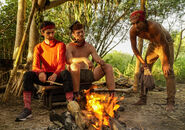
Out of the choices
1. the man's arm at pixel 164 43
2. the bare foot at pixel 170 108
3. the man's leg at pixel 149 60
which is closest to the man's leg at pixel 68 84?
the man's leg at pixel 149 60

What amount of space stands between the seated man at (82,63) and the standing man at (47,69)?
14cm

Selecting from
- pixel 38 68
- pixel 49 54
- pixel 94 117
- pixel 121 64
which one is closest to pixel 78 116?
pixel 94 117

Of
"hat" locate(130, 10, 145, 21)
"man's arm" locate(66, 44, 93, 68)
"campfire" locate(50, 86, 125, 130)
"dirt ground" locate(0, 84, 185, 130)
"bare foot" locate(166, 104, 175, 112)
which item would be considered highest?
"hat" locate(130, 10, 145, 21)

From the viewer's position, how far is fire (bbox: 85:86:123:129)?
2034 mm

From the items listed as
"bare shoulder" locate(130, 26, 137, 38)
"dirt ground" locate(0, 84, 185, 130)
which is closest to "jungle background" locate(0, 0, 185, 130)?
"dirt ground" locate(0, 84, 185, 130)

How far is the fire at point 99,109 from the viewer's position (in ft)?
6.67

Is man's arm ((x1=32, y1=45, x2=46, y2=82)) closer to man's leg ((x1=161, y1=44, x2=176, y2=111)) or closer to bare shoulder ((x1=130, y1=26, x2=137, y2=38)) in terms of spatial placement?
bare shoulder ((x1=130, y1=26, x2=137, y2=38))

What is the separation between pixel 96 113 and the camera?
2.15 metres

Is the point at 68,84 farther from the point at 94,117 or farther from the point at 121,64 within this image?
the point at 121,64

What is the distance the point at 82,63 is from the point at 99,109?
1.35m

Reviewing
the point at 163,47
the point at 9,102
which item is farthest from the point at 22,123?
the point at 163,47

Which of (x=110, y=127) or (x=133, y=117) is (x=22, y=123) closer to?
(x=110, y=127)

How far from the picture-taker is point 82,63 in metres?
3.41

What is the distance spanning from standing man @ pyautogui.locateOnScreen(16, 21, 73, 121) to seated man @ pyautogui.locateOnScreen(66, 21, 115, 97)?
14 cm
